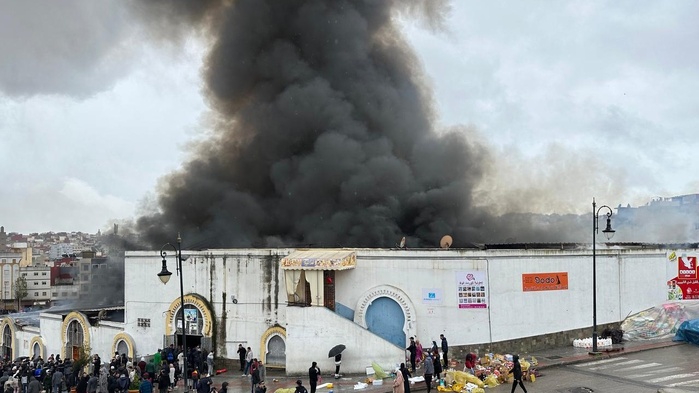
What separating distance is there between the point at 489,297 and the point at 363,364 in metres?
4.50

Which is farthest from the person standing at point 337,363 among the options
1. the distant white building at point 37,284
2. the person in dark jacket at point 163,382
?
the distant white building at point 37,284

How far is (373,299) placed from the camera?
64.7 ft

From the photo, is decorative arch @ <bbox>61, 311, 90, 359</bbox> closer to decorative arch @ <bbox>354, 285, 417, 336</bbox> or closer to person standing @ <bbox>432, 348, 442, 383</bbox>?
decorative arch @ <bbox>354, 285, 417, 336</bbox>

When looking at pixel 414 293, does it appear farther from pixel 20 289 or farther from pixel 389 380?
pixel 20 289

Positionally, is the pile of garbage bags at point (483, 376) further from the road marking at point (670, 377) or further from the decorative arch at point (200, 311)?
the decorative arch at point (200, 311)

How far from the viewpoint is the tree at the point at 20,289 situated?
78994 millimetres

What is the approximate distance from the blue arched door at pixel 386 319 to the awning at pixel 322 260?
1517mm

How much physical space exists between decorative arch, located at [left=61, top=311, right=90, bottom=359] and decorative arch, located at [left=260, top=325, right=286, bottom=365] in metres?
8.87

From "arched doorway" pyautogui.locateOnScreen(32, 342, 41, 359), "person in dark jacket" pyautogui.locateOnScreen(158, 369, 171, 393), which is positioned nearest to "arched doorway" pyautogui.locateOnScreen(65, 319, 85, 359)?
"arched doorway" pyautogui.locateOnScreen(32, 342, 41, 359)

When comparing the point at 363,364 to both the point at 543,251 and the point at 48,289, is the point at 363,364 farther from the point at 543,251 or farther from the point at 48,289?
the point at 48,289

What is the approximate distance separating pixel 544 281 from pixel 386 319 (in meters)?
5.56

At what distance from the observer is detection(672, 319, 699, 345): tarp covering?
808 inches

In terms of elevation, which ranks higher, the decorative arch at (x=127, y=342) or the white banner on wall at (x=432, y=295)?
the white banner on wall at (x=432, y=295)

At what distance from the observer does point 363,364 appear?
60.0 ft
